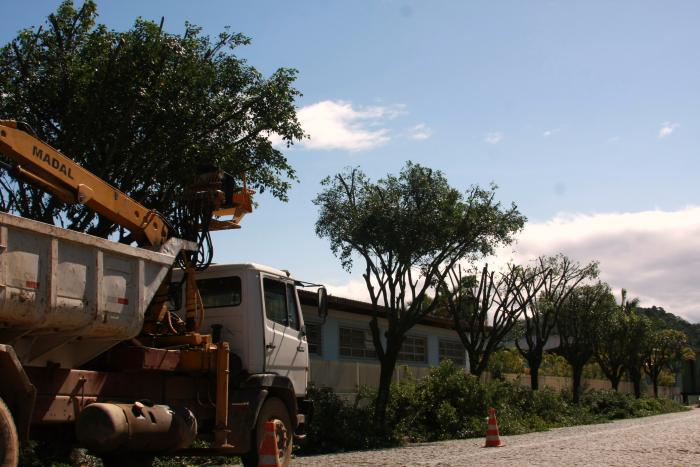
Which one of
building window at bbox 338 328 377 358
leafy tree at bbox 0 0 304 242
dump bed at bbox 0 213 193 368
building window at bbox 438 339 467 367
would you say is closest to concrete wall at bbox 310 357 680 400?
building window at bbox 338 328 377 358


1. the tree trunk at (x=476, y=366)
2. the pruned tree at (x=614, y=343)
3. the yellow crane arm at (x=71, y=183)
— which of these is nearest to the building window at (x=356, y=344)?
the tree trunk at (x=476, y=366)

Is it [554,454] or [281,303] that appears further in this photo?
[554,454]

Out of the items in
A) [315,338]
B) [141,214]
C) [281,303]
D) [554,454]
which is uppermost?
[141,214]

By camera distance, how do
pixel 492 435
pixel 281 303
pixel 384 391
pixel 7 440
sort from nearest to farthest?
pixel 7 440, pixel 281 303, pixel 492 435, pixel 384 391

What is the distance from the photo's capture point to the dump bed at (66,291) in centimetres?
704

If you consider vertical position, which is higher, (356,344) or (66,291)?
(66,291)

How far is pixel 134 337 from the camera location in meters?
8.77

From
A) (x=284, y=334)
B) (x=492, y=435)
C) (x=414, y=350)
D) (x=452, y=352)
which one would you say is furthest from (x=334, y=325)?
(x=284, y=334)

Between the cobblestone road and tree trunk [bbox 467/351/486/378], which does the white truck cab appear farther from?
tree trunk [bbox 467/351/486/378]

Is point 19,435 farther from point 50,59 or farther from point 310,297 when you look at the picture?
point 310,297

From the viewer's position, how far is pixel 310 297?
22.1 m

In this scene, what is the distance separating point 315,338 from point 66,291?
1718 centimetres

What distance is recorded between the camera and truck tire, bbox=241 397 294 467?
10.7 metres

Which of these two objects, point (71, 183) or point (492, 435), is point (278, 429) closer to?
point (71, 183)
